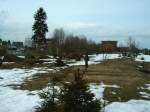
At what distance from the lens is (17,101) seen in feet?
51.2

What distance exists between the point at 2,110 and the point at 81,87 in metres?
4.46

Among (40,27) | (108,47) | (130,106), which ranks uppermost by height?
(40,27)

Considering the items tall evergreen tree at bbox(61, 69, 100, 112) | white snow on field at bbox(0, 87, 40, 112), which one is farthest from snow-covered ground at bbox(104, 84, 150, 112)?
white snow on field at bbox(0, 87, 40, 112)

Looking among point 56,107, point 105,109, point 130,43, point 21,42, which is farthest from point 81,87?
point 21,42

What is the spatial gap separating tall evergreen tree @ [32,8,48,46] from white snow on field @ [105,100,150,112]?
191 feet

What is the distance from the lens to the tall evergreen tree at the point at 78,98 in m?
11.0

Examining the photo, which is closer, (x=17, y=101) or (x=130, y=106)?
(x=130, y=106)

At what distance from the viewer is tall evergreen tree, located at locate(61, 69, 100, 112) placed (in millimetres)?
11016


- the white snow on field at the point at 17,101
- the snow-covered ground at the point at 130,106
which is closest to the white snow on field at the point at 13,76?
the white snow on field at the point at 17,101

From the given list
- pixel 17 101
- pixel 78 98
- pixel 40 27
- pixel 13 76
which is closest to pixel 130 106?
pixel 78 98

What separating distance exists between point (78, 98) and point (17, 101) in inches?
213

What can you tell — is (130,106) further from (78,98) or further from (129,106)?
(78,98)

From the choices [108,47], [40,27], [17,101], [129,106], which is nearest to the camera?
[129,106]

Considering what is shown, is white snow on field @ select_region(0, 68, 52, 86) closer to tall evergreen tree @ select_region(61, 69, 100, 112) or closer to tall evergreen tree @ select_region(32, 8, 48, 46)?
tall evergreen tree @ select_region(61, 69, 100, 112)
